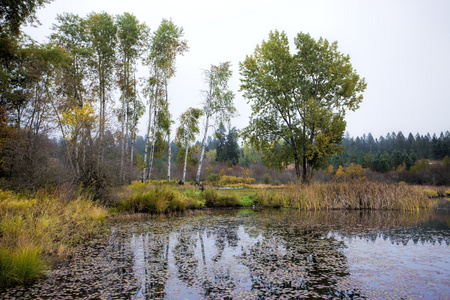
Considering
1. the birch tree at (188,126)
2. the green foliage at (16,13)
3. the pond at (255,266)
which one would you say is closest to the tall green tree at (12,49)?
the green foliage at (16,13)

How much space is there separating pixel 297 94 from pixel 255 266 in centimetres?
1814

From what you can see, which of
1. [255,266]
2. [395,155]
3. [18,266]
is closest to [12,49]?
[18,266]

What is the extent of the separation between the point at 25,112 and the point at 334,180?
17460 mm

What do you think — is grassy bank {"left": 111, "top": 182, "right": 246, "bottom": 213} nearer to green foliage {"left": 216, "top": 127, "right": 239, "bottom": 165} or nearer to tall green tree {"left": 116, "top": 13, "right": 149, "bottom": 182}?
tall green tree {"left": 116, "top": 13, "right": 149, "bottom": 182}

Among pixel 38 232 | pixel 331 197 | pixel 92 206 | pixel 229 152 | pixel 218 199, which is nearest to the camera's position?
pixel 38 232

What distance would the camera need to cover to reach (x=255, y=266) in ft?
17.6

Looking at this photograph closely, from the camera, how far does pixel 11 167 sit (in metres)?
11.6

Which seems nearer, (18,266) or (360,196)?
(18,266)

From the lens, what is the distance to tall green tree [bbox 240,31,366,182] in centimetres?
2014

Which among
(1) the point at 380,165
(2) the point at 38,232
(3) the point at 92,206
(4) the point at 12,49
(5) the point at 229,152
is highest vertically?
(4) the point at 12,49

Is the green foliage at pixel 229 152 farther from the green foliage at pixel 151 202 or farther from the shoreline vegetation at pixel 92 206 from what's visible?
the green foliage at pixel 151 202

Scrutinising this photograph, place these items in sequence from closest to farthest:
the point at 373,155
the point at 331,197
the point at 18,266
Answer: the point at 18,266
the point at 331,197
the point at 373,155

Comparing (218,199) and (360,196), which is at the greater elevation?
(360,196)

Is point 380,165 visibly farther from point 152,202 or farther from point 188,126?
point 152,202
